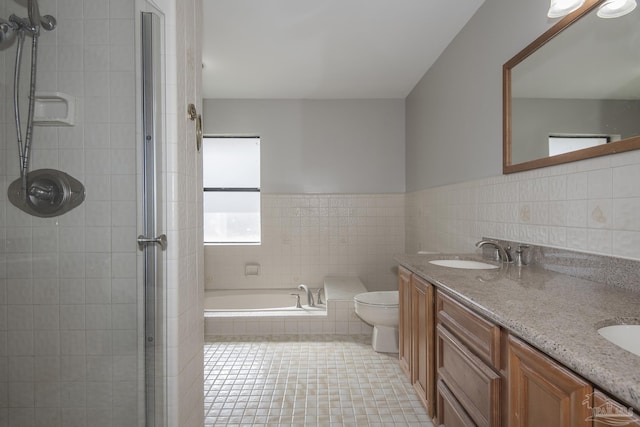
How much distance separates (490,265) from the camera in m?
1.92

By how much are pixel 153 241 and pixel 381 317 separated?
74.8 inches

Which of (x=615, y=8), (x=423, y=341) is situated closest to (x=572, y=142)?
(x=615, y=8)

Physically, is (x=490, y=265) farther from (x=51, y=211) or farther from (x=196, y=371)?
(x=51, y=211)

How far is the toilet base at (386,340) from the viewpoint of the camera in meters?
2.87

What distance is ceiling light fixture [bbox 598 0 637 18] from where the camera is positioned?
1.23 metres

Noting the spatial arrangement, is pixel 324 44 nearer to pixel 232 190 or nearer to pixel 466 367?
pixel 232 190

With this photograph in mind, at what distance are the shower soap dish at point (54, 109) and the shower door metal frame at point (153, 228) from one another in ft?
0.80

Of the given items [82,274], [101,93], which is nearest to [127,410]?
[82,274]

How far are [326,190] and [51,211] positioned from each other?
3.27m

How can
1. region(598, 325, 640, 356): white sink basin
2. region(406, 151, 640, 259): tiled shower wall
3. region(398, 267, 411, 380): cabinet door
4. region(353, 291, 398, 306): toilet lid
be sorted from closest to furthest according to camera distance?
region(598, 325, 640, 356): white sink basin, region(406, 151, 640, 259): tiled shower wall, region(398, 267, 411, 380): cabinet door, region(353, 291, 398, 306): toilet lid

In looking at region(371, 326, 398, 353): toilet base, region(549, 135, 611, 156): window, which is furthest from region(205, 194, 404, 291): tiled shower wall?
region(549, 135, 611, 156): window

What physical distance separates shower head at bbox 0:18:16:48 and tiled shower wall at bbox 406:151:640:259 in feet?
6.69

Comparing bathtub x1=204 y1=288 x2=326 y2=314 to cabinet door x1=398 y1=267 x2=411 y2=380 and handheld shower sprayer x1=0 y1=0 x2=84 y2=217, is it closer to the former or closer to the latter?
cabinet door x1=398 y1=267 x2=411 y2=380

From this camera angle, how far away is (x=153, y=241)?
1.40 metres
